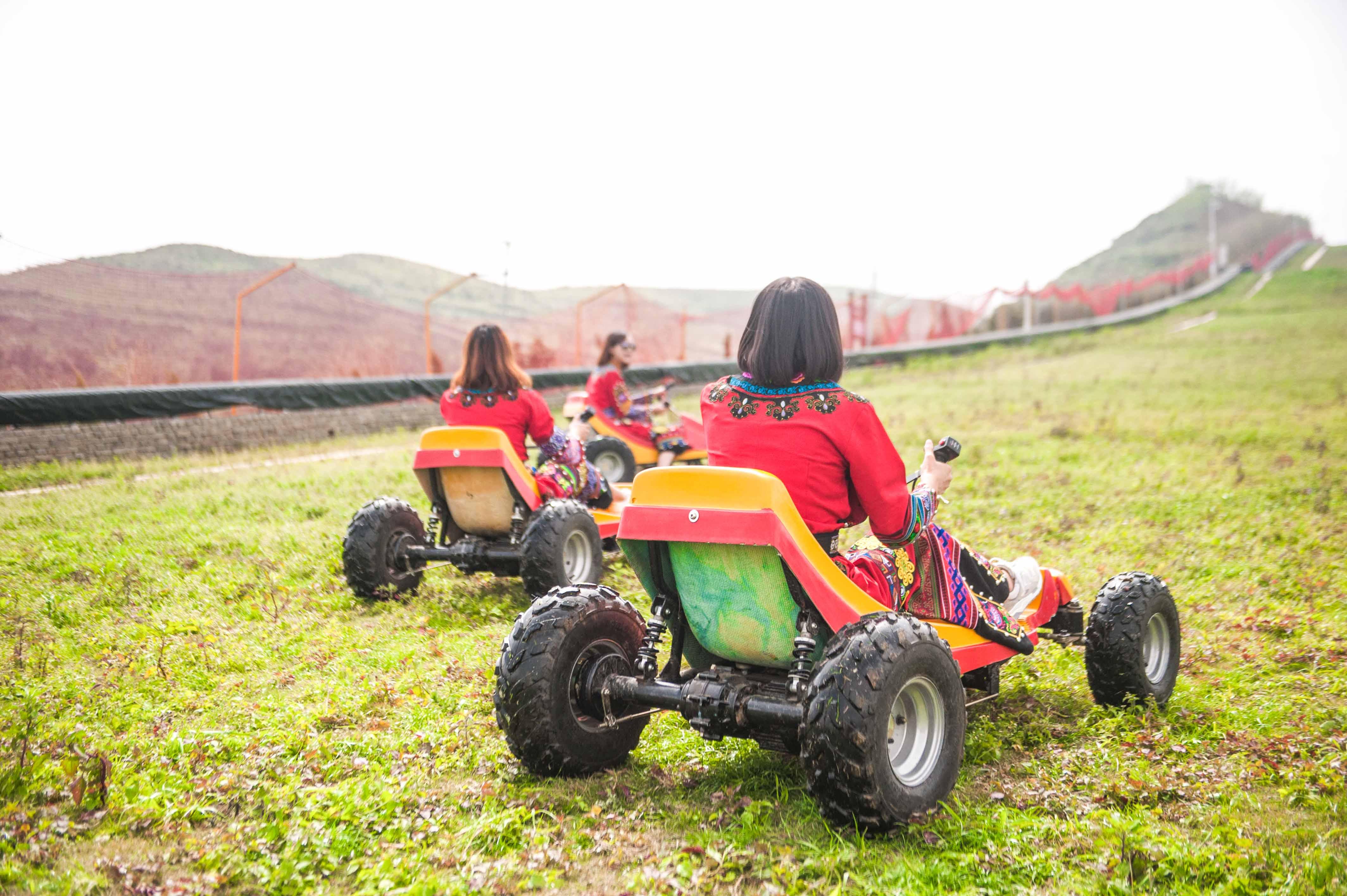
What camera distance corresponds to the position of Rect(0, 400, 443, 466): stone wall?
438 inches

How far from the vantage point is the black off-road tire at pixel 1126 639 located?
4.25 metres

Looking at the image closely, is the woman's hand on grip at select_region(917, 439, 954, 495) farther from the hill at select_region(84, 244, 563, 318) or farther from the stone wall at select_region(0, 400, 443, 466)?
the hill at select_region(84, 244, 563, 318)

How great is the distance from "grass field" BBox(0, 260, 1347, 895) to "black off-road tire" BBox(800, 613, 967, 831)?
130 millimetres

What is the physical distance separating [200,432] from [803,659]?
39.1ft

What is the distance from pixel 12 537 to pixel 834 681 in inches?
281

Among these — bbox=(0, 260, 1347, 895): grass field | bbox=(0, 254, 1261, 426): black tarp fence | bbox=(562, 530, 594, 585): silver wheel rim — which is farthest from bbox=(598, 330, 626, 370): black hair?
bbox=(562, 530, 594, 585): silver wheel rim

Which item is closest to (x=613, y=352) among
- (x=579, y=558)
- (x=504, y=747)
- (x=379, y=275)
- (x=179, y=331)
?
(x=579, y=558)

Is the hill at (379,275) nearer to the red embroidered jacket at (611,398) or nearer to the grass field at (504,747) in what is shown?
the red embroidered jacket at (611,398)

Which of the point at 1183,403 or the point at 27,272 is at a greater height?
the point at 27,272

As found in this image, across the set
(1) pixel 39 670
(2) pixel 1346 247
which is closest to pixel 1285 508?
(1) pixel 39 670

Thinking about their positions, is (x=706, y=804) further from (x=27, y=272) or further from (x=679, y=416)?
(x=27, y=272)

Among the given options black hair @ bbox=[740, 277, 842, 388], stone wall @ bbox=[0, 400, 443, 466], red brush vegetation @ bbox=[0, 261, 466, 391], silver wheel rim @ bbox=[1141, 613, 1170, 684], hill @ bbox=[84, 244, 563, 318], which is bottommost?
silver wheel rim @ bbox=[1141, 613, 1170, 684]

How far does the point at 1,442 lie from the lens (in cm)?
1072

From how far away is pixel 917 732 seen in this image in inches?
129
